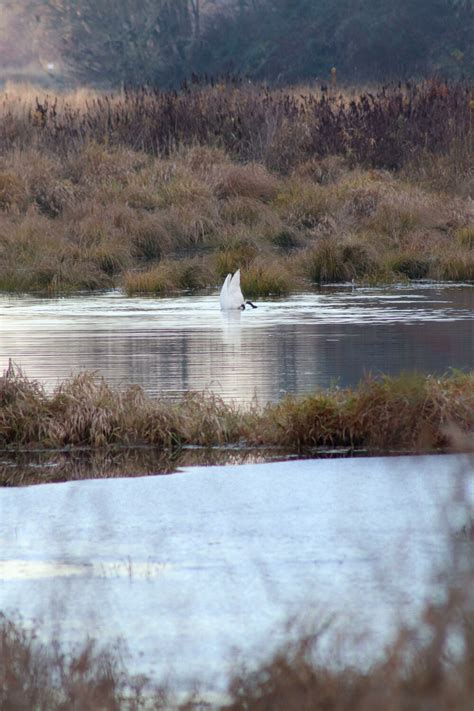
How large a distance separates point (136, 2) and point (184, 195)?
31.7m

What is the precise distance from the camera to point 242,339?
49.3ft

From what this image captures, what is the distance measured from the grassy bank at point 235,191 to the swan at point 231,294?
2.89 m

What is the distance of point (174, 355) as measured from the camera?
13.6 m

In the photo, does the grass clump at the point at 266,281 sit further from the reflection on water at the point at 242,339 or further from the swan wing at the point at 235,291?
the swan wing at the point at 235,291

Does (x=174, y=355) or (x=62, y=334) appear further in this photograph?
(x=62, y=334)

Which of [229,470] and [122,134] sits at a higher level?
[122,134]

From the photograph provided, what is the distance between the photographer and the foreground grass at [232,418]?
30.2 ft

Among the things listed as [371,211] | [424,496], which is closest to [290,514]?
[424,496]

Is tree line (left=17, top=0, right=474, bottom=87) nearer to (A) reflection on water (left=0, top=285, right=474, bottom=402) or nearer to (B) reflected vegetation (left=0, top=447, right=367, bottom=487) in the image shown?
(A) reflection on water (left=0, top=285, right=474, bottom=402)

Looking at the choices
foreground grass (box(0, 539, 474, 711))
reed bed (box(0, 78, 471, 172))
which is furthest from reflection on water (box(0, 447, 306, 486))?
reed bed (box(0, 78, 471, 172))

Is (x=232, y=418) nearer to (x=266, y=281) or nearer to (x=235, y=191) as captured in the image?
(x=266, y=281)

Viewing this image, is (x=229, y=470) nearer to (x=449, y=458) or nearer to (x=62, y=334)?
(x=449, y=458)

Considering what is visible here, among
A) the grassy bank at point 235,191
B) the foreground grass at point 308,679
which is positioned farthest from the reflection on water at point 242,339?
the foreground grass at point 308,679

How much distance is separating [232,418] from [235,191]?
17.1 metres
